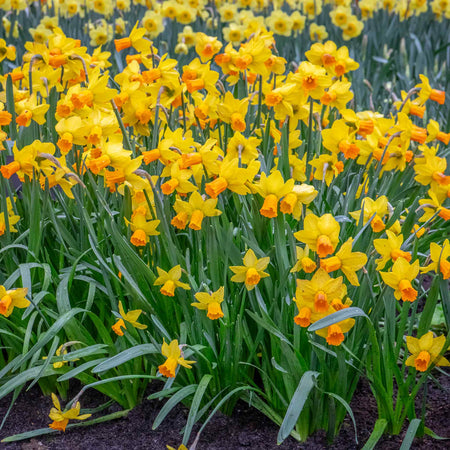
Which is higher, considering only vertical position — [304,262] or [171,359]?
[304,262]

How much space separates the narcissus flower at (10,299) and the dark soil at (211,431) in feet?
1.40

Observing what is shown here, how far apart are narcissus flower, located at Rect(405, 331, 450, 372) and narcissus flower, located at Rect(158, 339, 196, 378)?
1.75ft

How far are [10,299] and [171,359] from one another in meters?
0.45

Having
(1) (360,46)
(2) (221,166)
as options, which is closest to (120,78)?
(2) (221,166)

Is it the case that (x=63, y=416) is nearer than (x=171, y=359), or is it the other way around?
(x=171, y=359)

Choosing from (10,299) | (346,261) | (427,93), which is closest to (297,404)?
(346,261)

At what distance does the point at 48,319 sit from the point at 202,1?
14.2ft

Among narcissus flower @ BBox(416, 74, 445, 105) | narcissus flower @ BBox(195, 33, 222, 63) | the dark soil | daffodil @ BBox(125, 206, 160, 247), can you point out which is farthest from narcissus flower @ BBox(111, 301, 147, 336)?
narcissus flower @ BBox(416, 74, 445, 105)

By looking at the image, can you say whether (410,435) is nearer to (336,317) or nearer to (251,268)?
(336,317)

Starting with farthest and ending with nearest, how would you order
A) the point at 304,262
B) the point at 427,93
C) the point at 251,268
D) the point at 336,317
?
the point at 427,93 < the point at 251,268 < the point at 304,262 < the point at 336,317

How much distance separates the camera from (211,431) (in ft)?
5.68

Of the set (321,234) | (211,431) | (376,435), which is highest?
(321,234)

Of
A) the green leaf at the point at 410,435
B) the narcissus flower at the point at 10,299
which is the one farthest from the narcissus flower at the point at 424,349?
the narcissus flower at the point at 10,299

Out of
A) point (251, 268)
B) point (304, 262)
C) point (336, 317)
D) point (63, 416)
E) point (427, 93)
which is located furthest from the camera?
point (427, 93)
